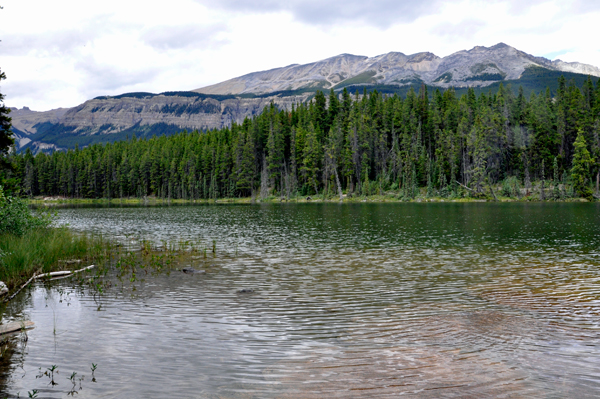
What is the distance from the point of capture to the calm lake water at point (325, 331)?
795cm

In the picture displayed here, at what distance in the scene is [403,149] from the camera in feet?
379

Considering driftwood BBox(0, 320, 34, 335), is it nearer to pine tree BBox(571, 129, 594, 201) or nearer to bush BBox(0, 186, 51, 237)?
bush BBox(0, 186, 51, 237)

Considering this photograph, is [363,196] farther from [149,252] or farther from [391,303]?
[391,303]

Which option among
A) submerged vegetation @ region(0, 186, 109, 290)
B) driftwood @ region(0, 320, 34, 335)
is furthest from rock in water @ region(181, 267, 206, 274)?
driftwood @ region(0, 320, 34, 335)

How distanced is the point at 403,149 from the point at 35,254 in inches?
4231

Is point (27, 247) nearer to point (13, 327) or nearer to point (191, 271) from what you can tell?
point (191, 271)

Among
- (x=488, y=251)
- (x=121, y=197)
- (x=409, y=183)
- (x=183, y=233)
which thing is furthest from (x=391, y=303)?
(x=121, y=197)

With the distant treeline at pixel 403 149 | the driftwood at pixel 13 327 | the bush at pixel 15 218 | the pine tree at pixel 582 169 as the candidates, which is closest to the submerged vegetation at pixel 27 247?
the bush at pixel 15 218

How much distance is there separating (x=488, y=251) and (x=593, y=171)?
8846 centimetres

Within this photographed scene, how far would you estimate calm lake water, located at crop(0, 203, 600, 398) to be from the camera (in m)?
7.95

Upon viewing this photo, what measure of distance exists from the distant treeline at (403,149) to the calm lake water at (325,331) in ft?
273

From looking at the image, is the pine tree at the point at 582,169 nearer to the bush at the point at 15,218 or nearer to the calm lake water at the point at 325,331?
the calm lake water at the point at 325,331

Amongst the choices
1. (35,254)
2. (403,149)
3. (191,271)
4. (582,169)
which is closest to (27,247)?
(35,254)

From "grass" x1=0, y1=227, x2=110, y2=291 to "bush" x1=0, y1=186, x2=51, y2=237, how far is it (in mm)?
650
